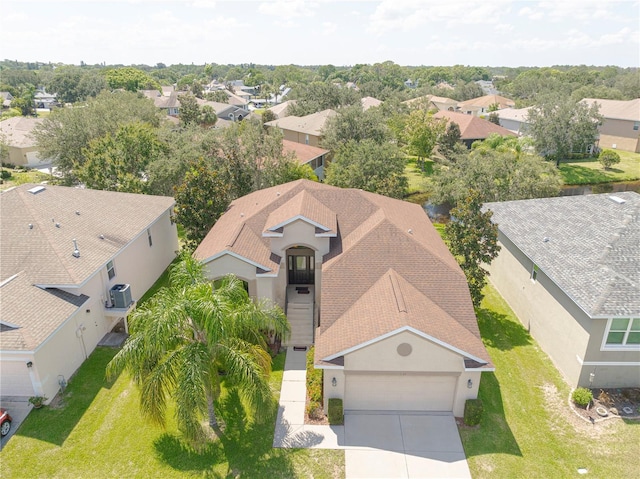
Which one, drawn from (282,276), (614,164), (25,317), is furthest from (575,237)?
(614,164)

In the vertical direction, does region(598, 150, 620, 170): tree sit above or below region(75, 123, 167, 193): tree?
below

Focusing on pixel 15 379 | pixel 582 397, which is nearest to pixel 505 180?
pixel 582 397

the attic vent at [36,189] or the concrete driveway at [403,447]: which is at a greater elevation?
the attic vent at [36,189]

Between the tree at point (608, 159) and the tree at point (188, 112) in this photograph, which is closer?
the tree at point (608, 159)

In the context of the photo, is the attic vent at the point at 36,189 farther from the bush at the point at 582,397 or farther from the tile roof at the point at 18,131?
the tile roof at the point at 18,131

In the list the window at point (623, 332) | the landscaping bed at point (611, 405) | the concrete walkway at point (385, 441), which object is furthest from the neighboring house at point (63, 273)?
the window at point (623, 332)

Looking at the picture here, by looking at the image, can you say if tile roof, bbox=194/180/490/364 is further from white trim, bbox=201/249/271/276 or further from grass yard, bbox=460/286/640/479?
grass yard, bbox=460/286/640/479

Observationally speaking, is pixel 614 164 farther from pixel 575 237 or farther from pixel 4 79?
pixel 4 79

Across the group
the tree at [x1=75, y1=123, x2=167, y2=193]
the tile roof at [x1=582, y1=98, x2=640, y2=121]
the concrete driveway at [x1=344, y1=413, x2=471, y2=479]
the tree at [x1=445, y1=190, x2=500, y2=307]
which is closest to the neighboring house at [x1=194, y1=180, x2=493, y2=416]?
the concrete driveway at [x1=344, y1=413, x2=471, y2=479]
